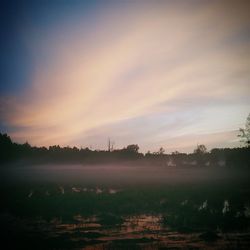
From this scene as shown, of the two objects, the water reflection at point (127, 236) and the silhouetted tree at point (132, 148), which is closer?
the water reflection at point (127, 236)

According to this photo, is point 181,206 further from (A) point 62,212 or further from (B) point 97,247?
(B) point 97,247

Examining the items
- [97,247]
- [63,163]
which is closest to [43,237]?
[97,247]

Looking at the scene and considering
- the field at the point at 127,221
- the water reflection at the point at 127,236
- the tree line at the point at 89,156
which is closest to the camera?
the water reflection at the point at 127,236

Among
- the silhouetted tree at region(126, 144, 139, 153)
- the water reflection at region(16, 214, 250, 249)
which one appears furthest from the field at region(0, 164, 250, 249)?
the silhouetted tree at region(126, 144, 139, 153)

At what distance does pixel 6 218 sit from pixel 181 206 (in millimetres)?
15901

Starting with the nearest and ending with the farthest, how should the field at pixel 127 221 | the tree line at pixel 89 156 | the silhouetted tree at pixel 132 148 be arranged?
1. the field at pixel 127 221
2. the tree line at pixel 89 156
3. the silhouetted tree at pixel 132 148

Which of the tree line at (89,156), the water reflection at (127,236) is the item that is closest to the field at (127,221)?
the water reflection at (127,236)

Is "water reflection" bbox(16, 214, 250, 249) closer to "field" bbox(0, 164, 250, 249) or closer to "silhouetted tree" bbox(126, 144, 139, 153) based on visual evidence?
"field" bbox(0, 164, 250, 249)

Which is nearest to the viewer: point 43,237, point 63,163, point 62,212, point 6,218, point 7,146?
point 43,237

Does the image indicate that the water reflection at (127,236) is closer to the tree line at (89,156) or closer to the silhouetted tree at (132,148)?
the tree line at (89,156)

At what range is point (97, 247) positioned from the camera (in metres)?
16.2

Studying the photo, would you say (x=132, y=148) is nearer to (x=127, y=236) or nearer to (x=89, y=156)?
(x=89, y=156)

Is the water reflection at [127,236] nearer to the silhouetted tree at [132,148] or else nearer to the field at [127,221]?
the field at [127,221]

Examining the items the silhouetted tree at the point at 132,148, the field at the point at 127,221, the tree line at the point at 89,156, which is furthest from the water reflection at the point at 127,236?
the silhouetted tree at the point at 132,148
